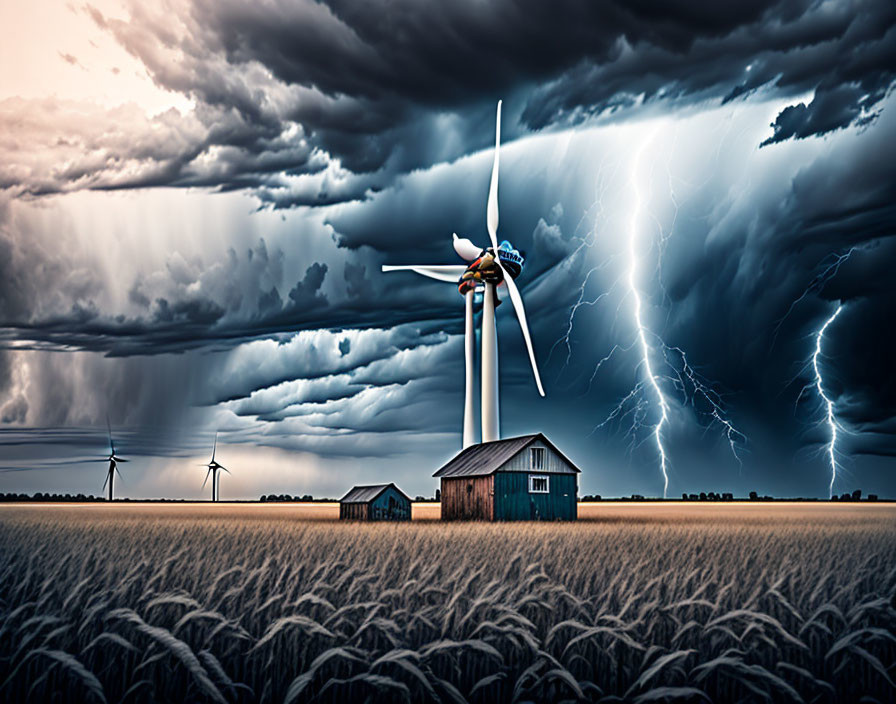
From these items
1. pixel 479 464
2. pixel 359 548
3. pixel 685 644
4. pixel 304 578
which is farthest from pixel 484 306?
pixel 685 644

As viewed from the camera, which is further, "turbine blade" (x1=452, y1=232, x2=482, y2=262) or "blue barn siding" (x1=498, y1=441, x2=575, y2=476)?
"turbine blade" (x1=452, y1=232, x2=482, y2=262)

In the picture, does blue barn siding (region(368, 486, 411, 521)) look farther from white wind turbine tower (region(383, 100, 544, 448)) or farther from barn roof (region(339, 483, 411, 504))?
white wind turbine tower (region(383, 100, 544, 448))

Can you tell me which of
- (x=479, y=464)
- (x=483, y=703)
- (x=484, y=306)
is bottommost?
(x=483, y=703)

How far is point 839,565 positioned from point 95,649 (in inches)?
657

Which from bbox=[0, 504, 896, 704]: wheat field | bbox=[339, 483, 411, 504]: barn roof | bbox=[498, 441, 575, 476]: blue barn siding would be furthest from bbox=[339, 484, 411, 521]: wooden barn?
bbox=[0, 504, 896, 704]: wheat field

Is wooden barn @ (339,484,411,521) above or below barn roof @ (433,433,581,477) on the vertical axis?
below

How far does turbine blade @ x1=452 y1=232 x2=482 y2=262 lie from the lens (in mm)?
68562

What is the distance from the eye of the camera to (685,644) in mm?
10500

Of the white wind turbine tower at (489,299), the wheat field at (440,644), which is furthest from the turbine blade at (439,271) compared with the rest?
the wheat field at (440,644)

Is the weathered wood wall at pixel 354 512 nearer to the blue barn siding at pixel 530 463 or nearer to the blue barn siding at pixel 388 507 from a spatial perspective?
the blue barn siding at pixel 388 507

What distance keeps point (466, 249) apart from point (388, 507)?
2534 cm

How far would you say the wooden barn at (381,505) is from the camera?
55.7 meters

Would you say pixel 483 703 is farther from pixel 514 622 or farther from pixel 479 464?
pixel 479 464

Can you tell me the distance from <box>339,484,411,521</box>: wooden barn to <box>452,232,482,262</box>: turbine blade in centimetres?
2281
